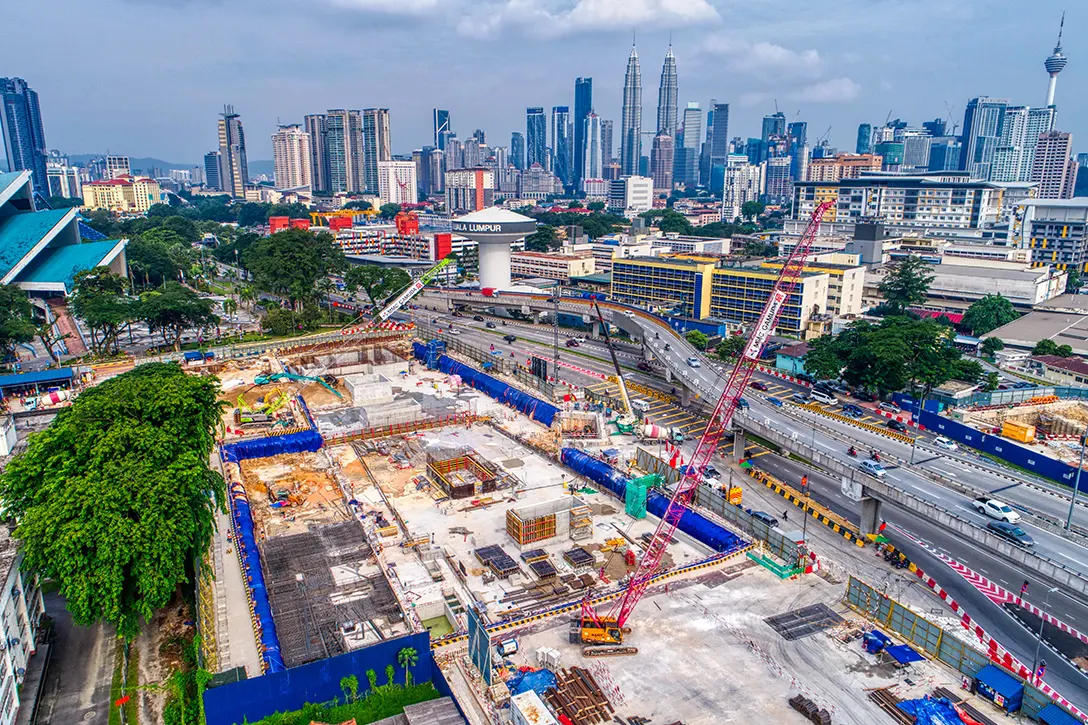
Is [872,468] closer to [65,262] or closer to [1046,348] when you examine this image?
[1046,348]

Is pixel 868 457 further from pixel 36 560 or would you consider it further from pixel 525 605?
pixel 36 560

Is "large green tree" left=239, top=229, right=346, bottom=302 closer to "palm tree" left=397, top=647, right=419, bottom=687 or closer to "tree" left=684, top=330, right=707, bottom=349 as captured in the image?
"tree" left=684, top=330, right=707, bottom=349

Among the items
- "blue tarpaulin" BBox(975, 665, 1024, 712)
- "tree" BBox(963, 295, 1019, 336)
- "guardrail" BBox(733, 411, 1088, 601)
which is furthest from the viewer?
"tree" BBox(963, 295, 1019, 336)

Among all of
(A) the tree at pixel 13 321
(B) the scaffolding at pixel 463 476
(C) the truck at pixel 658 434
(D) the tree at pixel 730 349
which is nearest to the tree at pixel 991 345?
(D) the tree at pixel 730 349

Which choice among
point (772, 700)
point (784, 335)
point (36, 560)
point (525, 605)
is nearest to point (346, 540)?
point (525, 605)

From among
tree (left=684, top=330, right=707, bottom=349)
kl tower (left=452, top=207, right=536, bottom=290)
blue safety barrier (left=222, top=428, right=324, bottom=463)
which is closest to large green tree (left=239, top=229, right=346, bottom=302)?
kl tower (left=452, top=207, right=536, bottom=290)

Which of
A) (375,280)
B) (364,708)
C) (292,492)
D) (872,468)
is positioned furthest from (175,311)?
(872,468)

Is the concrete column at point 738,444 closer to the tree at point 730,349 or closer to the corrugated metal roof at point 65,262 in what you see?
the tree at point 730,349
